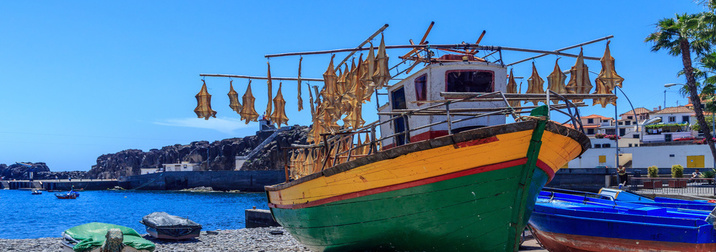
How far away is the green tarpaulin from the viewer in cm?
1218

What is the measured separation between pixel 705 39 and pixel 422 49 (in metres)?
20.2

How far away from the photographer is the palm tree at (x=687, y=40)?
87.6ft

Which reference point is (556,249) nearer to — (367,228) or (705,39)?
(367,228)

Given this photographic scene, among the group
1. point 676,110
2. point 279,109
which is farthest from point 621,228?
point 676,110

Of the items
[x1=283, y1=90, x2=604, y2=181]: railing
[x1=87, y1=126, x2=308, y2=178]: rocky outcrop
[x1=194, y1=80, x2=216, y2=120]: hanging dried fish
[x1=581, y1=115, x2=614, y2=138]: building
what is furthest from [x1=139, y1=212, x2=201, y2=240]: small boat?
[x1=87, y1=126, x2=308, y2=178]: rocky outcrop

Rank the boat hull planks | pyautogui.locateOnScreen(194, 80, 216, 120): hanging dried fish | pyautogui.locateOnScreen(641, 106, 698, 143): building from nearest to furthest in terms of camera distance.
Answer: the boat hull planks → pyautogui.locateOnScreen(194, 80, 216, 120): hanging dried fish → pyautogui.locateOnScreen(641, 106, 698, 143): building

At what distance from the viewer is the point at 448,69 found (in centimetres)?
1065

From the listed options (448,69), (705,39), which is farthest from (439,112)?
(705,39)

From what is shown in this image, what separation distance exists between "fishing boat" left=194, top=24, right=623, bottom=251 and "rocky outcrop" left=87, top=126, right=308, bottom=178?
7896 cm

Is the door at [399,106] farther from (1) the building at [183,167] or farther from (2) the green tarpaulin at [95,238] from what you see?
(1) the building at [183,167]

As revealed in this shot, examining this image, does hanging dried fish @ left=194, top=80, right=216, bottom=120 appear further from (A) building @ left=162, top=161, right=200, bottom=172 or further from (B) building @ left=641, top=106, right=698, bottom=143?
(A) building @ left=162, top=161, right=200, bottom=172

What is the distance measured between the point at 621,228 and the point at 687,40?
1992cm

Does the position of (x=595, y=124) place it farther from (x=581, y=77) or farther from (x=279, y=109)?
(x=279, y=109)

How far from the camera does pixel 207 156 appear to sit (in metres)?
138
